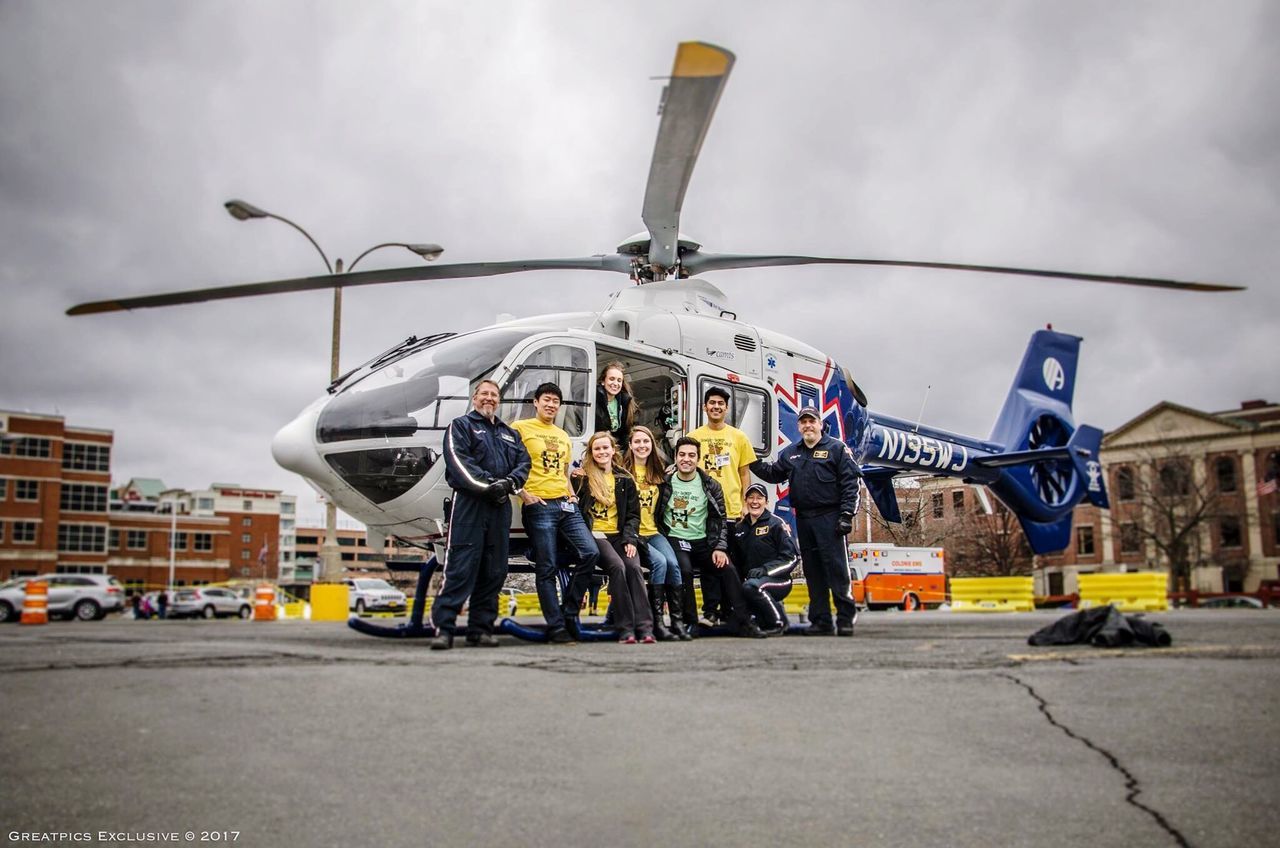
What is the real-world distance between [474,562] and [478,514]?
1.07ft

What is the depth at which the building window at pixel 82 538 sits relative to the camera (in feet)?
237

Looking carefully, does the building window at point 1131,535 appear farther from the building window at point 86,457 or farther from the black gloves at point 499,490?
the building window at point 86,457

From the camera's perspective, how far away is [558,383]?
8406 mm

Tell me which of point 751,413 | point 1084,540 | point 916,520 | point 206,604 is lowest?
point 206,604

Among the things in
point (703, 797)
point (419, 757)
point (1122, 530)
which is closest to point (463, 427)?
point (419, 757)

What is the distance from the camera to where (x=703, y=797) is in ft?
9.93

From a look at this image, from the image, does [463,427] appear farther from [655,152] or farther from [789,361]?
[789,361]

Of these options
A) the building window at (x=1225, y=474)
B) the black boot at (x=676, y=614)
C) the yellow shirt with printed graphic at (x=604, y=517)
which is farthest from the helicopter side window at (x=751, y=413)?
the building window at (x=1225, y=474)

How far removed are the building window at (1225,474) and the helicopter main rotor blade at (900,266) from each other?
45.7 metres

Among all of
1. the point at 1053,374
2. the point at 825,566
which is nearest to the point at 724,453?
the point at 825,566

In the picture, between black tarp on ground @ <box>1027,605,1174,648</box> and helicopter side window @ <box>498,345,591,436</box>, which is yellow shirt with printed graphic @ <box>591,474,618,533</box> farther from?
black tarp on ground @ <box>1027,605,1174,648</box>

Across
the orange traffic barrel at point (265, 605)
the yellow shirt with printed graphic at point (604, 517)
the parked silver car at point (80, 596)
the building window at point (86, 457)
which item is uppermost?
the building window at point (86, 457)

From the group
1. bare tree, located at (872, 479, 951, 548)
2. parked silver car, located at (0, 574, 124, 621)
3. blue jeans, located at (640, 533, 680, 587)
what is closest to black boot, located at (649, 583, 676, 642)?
blue jeans, located at (640, 533, 680, 587)

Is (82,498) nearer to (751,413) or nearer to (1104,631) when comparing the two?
(751,413)
